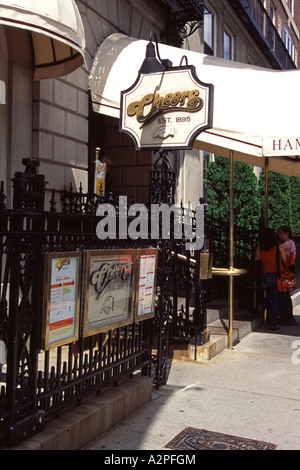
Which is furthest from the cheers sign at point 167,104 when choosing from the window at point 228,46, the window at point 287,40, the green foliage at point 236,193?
the window at point 287,40

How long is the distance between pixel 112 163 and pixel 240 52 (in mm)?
11457

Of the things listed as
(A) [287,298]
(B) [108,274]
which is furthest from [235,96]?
(B) [108,274]

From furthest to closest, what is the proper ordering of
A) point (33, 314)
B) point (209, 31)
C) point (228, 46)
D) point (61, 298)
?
1. point (228, 46)
2. point (209, 31)
3. point (61, 298)
4. point (33, 314)

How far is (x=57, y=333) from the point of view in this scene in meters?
3.97

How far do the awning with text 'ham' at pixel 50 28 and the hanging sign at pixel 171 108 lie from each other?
1.38 m

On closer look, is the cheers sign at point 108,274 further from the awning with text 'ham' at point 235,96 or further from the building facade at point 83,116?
the awning with text 'ham' at point 235,96

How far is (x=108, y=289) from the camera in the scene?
15.3 ft

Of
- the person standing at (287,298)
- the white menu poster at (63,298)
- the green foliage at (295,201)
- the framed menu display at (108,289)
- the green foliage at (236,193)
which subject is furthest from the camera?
the green foliage at (295,201)

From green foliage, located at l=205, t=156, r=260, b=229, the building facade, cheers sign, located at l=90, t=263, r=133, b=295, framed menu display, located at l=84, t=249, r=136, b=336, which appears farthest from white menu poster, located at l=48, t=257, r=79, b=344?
green foliage, located at l=205, t=156, r=260, b=229

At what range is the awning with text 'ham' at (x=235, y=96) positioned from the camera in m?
8.02

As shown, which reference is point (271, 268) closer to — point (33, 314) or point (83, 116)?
point (83, 116)

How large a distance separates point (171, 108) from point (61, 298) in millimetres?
2812

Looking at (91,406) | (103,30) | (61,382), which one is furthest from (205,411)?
(103,30)

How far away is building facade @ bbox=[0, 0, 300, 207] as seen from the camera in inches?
315
